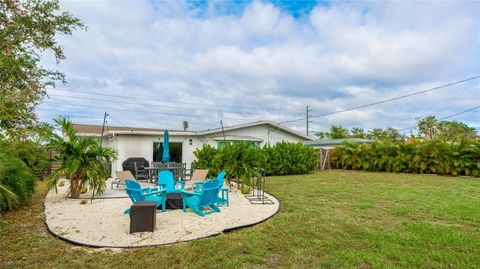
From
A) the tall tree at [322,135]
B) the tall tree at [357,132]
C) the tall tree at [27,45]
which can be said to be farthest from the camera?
the tall tree at [322,135]

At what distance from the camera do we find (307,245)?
3879mm

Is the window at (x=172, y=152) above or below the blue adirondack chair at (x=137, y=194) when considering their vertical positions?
above

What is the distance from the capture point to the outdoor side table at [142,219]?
4375 millimetres

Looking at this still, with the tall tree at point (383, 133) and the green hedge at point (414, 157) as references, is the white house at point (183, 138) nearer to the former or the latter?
the green hedge at point (414, 157)

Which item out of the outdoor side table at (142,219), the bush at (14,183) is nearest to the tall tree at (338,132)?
the bush at (14,183)

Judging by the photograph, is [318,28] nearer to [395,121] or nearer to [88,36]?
[88,36]

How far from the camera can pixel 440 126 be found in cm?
3706

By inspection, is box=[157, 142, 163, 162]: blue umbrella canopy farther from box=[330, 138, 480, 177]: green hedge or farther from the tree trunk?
box=[330, 138, 480, 177]: green hedge

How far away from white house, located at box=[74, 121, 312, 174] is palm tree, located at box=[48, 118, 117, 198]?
5.31 metres

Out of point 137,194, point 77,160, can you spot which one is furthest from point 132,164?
point 137,194

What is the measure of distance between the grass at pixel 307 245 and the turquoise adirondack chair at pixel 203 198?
1.31 m

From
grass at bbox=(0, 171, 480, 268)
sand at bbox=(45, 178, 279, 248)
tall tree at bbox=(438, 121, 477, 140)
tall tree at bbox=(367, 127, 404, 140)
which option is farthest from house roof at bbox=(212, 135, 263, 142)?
tall tree at bbox=(438, 121, 477, 140)

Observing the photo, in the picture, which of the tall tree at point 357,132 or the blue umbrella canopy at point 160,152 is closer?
the blue umbrella canopy at point 160,152

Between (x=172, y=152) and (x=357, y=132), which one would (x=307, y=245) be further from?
(x=357, y=132)
